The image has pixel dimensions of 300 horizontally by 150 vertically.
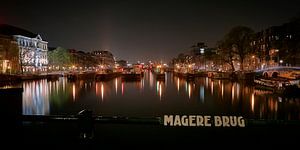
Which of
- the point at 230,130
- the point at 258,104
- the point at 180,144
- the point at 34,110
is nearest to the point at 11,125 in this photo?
the point at 180,144

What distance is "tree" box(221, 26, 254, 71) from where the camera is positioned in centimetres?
8038

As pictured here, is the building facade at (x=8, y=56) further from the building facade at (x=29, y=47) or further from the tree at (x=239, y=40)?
the tree at (x=239, y=40)

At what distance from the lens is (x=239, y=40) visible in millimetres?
81250

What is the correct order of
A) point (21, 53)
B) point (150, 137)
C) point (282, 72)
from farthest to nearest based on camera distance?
point (21, 53) < point (282, 72) < point (150, 137)

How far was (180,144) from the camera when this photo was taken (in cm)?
1246

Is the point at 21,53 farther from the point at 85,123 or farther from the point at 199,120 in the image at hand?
the point at 199,120

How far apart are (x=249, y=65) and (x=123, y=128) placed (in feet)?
364

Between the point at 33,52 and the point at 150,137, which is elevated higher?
the point at 33,52

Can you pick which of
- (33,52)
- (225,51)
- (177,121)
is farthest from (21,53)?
(177,121)

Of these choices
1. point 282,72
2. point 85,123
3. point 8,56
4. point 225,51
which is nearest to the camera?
point 85,123

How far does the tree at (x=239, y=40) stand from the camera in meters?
80.4

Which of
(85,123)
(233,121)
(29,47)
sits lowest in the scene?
(85,123)

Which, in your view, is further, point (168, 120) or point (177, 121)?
point (168, 120)

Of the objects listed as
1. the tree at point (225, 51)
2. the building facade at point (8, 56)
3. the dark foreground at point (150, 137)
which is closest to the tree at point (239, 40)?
the tree at point (225, 51)
